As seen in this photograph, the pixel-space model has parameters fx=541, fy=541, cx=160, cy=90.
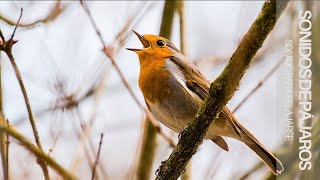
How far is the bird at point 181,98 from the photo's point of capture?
356 centimetres

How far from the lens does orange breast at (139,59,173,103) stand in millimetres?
3572

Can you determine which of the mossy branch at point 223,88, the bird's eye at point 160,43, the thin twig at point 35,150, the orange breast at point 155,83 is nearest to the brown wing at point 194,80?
the orange breast at point 155,83

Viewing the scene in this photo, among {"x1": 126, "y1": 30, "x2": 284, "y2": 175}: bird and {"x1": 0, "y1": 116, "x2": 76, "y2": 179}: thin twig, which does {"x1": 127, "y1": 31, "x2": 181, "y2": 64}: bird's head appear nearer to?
{"x1": 126, "y1": 30, "x2": 284, "y2": 175}: bird

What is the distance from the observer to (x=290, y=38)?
2.95 m

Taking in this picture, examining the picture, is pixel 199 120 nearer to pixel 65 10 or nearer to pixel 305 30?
pixel 305 30

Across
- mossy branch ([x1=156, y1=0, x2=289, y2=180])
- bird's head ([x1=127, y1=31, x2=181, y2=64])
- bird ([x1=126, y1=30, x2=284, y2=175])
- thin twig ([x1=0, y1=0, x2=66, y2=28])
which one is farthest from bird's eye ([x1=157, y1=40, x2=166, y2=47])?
mossy branch ([x1=156, y1=0, x2=289, y2=180])

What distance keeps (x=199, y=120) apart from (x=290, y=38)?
2.40 ft

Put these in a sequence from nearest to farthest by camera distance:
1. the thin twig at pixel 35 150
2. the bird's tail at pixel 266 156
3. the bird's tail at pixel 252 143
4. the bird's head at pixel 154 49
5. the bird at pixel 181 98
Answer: the thin twig at pixel 35 150 → the bird's tail at pixel 266 156 → the bird's tail at pixel 252 143 → the bird at pixel 181 98 → the bird's head at pixel 154 49

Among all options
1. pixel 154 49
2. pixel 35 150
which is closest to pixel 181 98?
pixel 154 49

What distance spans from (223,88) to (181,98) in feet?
3.67

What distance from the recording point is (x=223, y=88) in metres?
2.46

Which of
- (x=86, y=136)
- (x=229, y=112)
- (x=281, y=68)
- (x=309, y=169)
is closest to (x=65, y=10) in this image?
(x=86, y=136)

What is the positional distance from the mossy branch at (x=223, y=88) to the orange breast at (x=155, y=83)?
66 centimetres

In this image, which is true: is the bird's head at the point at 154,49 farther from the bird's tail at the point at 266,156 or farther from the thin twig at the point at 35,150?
the thin twig at the point at 35,150
